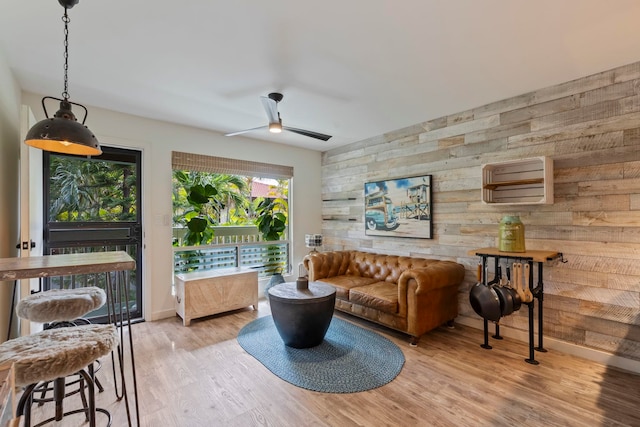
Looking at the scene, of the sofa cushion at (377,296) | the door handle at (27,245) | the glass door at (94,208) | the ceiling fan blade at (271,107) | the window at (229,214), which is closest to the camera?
the door handle at (27,245)

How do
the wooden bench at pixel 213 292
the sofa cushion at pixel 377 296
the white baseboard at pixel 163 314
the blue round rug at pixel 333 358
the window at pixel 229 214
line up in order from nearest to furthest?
1. the blue round rug at pixel 333 358
2. the sofa cushion at pixel 377 296
3. the wooden bench at pixel 213 292
4. the white baseboard at pixel 163 314
5. the window at pixel 229 214

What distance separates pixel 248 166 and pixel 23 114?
2618mm

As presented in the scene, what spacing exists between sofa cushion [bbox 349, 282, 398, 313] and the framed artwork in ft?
2.73

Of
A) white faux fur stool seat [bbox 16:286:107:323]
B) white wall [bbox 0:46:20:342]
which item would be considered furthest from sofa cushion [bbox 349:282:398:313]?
white wall [bbox 0:46:20:342]

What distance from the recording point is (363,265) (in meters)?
4.23

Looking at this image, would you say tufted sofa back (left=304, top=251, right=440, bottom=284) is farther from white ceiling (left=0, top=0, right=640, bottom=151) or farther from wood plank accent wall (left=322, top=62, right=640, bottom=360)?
white ceiling (left=0, top=0, right=640, bottom=151)

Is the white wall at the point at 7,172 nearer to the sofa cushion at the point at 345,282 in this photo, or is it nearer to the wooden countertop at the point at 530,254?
the sofa cushion at the point at 345,282

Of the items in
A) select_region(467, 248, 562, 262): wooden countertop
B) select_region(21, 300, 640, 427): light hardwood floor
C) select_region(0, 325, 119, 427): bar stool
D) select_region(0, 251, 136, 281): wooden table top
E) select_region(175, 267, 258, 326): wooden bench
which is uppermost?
select_region(0, 251, 136, 281): wooden table top

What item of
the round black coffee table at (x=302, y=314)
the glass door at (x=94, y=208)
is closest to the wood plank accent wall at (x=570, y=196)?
the round black coffee table at (x=302, y=314)

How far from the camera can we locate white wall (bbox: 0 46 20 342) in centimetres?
221

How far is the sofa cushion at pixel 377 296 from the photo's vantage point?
10.1ft

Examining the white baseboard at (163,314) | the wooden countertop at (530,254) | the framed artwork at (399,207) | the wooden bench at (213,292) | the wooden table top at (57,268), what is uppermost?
the framed artwork at (399,207)

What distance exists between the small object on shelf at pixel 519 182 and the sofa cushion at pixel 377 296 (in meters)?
1.42

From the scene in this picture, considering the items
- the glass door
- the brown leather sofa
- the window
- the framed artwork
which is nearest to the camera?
the brown leather sofa
